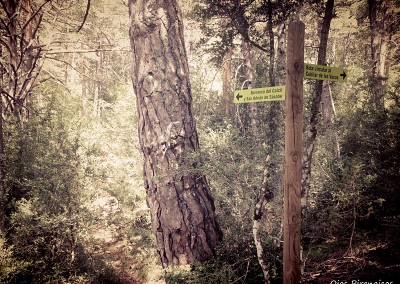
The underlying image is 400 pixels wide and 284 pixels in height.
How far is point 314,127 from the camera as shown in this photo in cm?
357

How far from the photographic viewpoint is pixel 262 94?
2621 mm

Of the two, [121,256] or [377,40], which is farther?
[377,40]

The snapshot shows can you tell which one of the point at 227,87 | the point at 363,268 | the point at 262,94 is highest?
the point at 227,87

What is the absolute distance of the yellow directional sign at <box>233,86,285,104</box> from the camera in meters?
2.54

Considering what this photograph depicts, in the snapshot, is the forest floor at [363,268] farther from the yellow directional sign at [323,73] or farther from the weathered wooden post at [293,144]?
the yellow directional sign at [323,73]

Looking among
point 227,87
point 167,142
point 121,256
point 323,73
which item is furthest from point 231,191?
point 227,87

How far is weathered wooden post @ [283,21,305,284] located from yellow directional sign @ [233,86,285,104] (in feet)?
0.29

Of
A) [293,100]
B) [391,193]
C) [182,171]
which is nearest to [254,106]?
[391,193]

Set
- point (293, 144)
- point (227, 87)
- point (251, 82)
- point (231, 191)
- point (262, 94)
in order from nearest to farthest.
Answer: point (293, 144) → point (262, 94) → point (231, 191) → point (251, 82) → point (227, 87)

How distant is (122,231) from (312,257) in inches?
205

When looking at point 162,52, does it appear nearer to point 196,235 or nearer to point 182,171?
point 182,171

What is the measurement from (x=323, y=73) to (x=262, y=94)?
665 mm

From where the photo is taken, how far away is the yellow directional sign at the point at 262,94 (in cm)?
254

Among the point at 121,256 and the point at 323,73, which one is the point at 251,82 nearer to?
the point at 323,73
